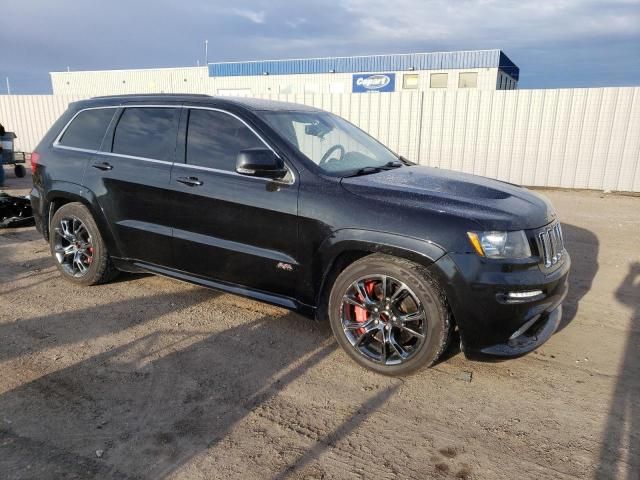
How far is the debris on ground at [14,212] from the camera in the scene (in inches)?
300

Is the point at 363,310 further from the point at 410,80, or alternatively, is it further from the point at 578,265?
the point at 410,80

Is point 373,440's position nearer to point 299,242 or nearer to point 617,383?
point 299,242

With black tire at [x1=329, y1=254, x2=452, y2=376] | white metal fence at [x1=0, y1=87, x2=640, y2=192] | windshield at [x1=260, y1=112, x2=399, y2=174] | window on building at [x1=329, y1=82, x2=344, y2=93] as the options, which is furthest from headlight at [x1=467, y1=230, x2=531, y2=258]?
window on building at [x1=329, y1=82, x2=344, y2=93]

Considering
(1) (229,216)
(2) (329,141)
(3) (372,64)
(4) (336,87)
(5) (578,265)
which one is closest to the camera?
(1) (229,216)

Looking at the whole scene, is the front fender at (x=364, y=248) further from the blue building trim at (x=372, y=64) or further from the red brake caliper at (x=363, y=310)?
the blue building trim at (x=372, y=64)

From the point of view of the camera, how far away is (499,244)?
3.15 meters

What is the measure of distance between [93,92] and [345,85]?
23.3 m

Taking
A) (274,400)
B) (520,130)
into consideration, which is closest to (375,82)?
(520,130)

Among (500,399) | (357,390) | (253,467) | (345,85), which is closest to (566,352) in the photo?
(500,399)

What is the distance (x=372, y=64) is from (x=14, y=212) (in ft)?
99.9

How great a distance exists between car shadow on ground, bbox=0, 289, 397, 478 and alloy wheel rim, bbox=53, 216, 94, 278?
0.76 meters

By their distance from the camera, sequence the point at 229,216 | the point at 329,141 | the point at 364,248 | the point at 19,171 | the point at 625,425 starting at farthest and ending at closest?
the point at 19,171
the point at 329,141
the point at 229,216
the point at 364,248
the point at 625,425

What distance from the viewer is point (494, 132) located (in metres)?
12.0

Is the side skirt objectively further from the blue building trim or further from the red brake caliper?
the blue building trim
